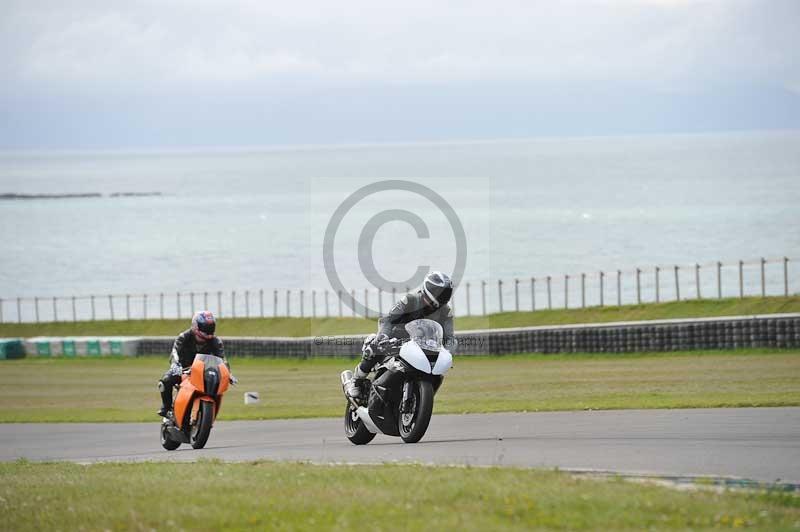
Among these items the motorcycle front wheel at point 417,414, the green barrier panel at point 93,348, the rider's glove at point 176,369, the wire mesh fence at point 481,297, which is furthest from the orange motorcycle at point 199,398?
the wire mesh fence at point 481,297

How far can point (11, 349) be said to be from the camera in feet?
184

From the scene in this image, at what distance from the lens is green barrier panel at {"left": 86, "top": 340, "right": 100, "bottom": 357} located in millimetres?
54494

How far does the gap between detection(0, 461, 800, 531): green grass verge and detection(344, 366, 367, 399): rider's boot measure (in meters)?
3.44

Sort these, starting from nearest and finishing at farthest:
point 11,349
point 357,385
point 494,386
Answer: point 357,385, point 494,386, point 11,349

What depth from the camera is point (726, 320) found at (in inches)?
1405

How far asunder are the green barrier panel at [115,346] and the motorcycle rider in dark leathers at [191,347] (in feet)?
122

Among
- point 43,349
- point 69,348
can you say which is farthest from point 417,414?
point 43,349

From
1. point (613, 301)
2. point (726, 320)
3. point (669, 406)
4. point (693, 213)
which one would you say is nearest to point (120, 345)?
point (726, 320)

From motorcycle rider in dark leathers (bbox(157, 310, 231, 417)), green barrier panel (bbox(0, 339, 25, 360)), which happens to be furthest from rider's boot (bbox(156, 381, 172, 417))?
green barrier panel (bbox(0, 339, 25, 360))

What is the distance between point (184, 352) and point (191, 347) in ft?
0.42

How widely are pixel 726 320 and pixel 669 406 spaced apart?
16.8 metres

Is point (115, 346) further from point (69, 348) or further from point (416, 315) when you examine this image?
point (416, 315)

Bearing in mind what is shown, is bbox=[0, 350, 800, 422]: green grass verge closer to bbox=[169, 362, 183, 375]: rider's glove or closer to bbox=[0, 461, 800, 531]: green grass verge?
bbox=[169, 362, 183, 375]: rider's glove

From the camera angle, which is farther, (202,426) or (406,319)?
(202,426)
